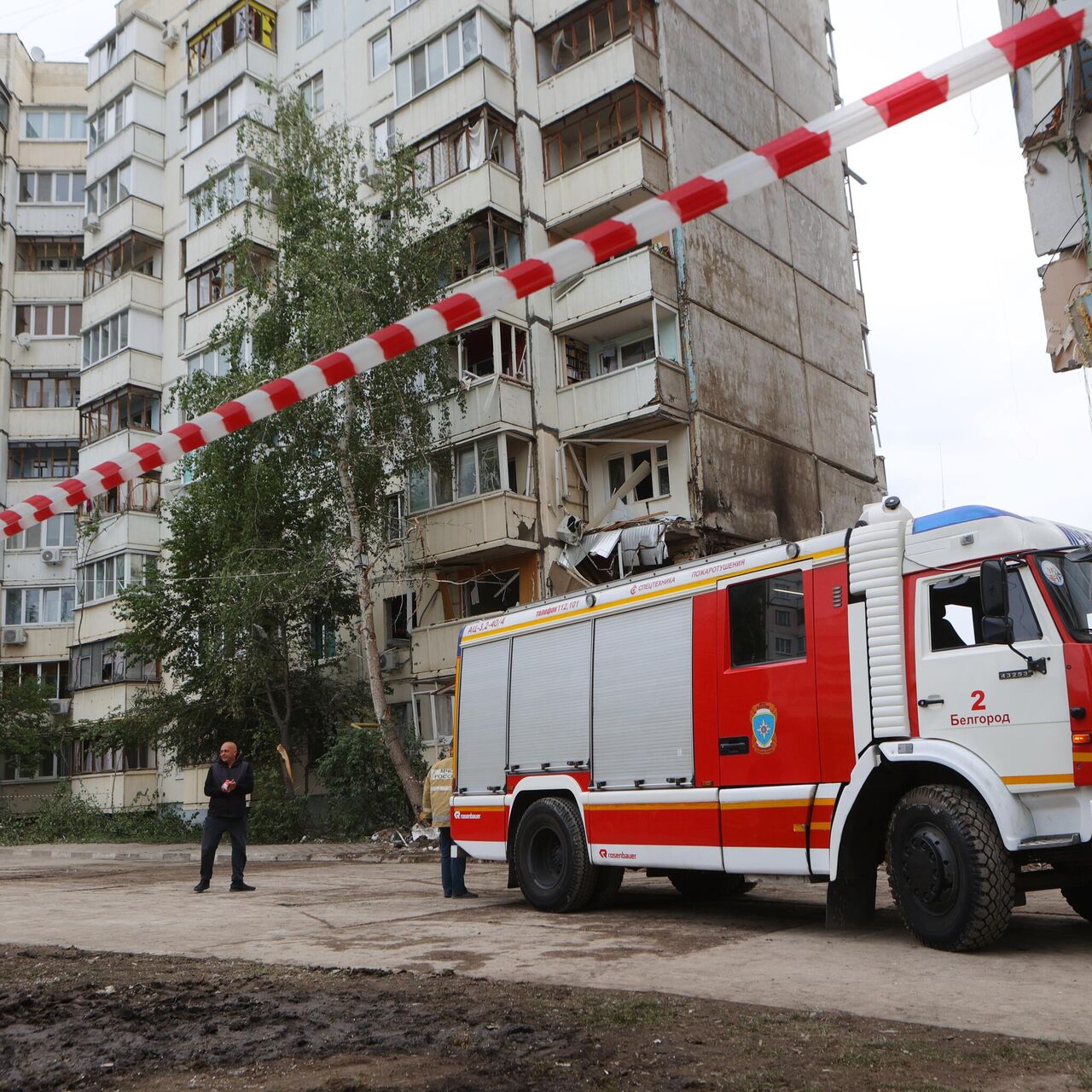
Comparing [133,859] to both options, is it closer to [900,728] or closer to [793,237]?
[900,728]

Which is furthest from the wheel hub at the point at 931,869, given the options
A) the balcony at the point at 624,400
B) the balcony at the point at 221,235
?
the balcony at the point at 221,235

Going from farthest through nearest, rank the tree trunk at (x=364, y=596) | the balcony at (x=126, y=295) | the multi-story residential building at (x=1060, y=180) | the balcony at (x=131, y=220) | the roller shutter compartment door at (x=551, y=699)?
the balcony at (x=131, y=220) → the balcony at (x=126, y=295) → the tree trunk at (x=364, y=596) → the multi-story residential building at (x=1060, y=180) → the roller shutter compartment door at (x=551, y=699)

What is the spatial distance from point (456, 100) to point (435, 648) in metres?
13.4

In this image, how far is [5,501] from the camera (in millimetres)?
41562

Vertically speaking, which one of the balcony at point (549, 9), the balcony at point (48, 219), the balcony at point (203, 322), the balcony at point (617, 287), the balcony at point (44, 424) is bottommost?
the balcony at point (617, 287)

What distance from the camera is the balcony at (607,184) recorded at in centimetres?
2598

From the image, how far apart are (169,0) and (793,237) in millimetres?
24954

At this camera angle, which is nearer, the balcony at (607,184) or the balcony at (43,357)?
the balcony at (607,184)

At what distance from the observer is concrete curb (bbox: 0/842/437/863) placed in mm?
20578

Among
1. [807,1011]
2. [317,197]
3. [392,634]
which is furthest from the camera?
[392,634]

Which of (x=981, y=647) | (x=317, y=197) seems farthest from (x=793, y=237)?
(x=981, y=647)

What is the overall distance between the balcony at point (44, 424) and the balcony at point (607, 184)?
23.4 metres

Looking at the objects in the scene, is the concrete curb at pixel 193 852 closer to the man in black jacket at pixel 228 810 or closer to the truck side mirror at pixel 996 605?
the man in black jacket at pixel 228 810

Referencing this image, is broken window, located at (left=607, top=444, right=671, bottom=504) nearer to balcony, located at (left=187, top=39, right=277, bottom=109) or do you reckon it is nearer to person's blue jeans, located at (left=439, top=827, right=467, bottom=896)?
person's blue jeans, located at (left=439, top=827, right=467, bottom=896)
